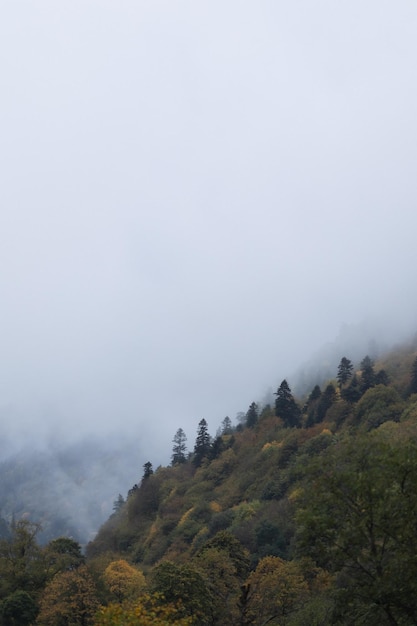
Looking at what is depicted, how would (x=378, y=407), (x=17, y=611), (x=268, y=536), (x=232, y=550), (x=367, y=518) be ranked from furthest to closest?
1. (x=378, y=407)
2. (x=268, y=536)
3. (x=232, y=550)
4. (x=17, y=611)
5. (x=367, y=518)

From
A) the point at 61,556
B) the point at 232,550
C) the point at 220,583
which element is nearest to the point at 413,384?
the point at 232,550

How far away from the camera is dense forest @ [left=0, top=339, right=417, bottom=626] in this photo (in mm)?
17359

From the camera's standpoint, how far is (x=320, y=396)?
93938mm

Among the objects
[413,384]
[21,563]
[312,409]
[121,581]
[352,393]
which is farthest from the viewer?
[312,409]

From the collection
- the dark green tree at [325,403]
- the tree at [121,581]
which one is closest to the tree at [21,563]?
the tree at [121,581]

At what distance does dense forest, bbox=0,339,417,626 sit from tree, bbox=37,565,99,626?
4.0 inches

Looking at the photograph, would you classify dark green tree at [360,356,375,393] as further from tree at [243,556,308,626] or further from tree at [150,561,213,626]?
tree at [150,561,213,626]

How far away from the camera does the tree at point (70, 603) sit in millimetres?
41750

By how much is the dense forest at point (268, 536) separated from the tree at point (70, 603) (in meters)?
0.10

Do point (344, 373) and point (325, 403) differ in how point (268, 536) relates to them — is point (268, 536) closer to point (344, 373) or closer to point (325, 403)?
point (325, 403)

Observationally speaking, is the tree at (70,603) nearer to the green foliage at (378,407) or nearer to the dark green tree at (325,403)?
the green foliage at (378,407)

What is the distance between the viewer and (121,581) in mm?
50844

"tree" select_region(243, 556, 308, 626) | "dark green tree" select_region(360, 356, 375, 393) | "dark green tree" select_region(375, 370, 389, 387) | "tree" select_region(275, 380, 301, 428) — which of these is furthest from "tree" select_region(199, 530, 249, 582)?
"tree" select_region(275, 380, 301, 428)

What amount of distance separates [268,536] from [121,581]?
611 inches
